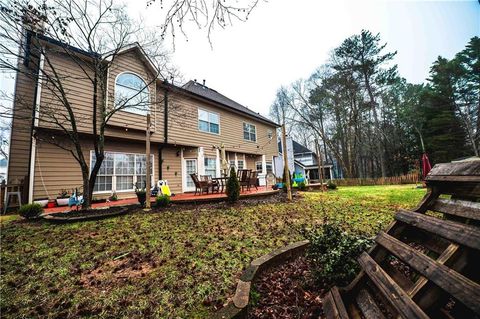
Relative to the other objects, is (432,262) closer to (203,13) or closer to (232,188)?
(203,13)

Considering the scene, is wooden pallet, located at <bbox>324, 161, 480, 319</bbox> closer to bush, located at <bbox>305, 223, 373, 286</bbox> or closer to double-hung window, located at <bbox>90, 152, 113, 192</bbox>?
bush, located at <bbox>305, 223, 373, 286</bbox>

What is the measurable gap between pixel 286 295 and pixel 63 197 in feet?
28.9

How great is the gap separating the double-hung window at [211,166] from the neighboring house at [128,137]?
0.06 m

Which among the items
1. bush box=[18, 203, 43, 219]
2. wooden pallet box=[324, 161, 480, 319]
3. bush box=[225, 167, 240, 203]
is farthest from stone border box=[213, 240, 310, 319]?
bush box=[18, 203, 43, 219]

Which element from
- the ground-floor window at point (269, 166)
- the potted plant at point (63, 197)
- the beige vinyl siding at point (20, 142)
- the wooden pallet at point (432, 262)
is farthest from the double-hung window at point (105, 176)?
the ground-floor window at point (269, 166)

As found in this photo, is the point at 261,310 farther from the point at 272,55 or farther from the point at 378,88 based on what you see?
the point at 378,88

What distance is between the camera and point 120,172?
895 cm

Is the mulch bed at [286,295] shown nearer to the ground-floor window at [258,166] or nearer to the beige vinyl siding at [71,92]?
the beige vinyl siding at [71,92]

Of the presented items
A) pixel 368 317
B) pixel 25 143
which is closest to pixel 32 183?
pixel 25 143

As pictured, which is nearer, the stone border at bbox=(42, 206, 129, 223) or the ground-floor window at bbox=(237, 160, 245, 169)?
the stone border at bbox=(42, 206, 129, 223)

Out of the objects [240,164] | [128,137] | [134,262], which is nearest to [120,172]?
[128,137]

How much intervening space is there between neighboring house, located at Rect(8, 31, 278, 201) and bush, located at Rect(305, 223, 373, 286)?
24.7ft

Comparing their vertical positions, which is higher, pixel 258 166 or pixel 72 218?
pixel 258 166

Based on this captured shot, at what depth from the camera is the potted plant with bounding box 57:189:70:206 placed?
723 cm
